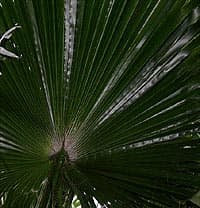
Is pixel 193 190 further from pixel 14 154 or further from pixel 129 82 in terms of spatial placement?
pixel 14 154

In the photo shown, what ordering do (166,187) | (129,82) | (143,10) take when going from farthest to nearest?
(166,187), (129,82), (143,10)

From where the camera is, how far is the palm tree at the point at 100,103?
1.02m

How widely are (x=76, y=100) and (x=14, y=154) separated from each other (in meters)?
0.21

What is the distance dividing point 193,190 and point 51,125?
0.43m

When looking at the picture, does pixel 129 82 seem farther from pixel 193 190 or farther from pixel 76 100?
pixel 193 190

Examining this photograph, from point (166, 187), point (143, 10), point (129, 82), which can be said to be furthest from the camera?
point (166, 187)

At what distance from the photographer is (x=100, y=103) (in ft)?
3.88

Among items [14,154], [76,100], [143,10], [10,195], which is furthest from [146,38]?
[10,195]

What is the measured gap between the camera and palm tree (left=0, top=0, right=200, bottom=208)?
3.34 feet

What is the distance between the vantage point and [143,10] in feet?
3.27

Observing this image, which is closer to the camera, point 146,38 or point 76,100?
point 146,38

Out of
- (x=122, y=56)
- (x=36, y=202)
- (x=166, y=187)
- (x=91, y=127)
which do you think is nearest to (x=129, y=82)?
(x=122, y=56)

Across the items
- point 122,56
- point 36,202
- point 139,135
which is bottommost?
point 36,202

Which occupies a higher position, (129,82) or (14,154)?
(129,82)
